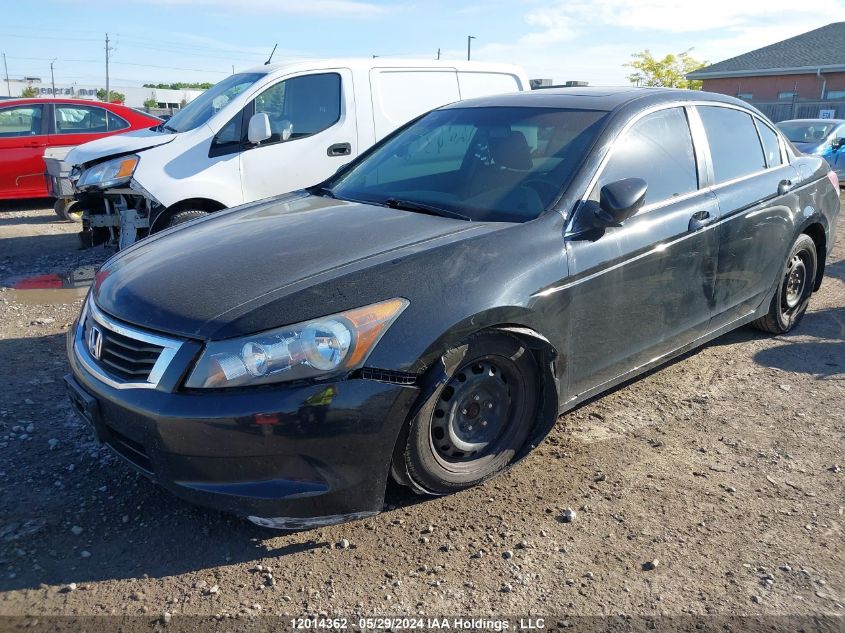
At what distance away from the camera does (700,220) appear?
390 centimetres

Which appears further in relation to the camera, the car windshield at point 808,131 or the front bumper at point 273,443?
the car windshield at point 808,131

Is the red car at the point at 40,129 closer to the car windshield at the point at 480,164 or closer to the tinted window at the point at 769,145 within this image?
the car windshield at the point at 480,164

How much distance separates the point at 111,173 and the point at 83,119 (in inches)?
198

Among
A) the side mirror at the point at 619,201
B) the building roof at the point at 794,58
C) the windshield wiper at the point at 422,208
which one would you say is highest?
the building roof at the point at 794,58

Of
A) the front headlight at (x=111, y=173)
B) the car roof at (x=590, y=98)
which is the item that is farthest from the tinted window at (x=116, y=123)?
the car roof at (x=590, y=98)

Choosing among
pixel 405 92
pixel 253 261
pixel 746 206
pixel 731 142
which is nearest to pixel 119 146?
pixel 405 92

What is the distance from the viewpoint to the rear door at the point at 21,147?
34.1ft

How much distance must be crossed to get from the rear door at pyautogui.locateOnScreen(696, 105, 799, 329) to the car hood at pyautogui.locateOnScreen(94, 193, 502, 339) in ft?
5.49

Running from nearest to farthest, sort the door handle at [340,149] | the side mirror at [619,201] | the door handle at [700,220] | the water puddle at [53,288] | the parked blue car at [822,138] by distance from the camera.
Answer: the side mirror at [619,201]
the door handle at [700,220]
the water puddle at [53,288]
the door handle at [340,149]
the parked blue car at [822,138]

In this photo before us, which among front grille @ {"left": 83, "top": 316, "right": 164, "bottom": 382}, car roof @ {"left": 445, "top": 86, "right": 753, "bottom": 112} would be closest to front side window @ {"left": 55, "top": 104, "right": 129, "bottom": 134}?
car roof @ {"left": 445, "top": 86, "right": 753, "bottom": 112}

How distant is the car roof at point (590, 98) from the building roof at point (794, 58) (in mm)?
31826

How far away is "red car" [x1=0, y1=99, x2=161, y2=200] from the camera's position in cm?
1041

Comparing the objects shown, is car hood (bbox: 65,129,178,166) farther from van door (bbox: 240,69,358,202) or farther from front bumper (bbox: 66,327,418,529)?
front bumper (bbox: 66,327,418,529)

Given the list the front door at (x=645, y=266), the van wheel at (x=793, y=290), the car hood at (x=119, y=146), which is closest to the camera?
the front door at (x=645, y=266)
